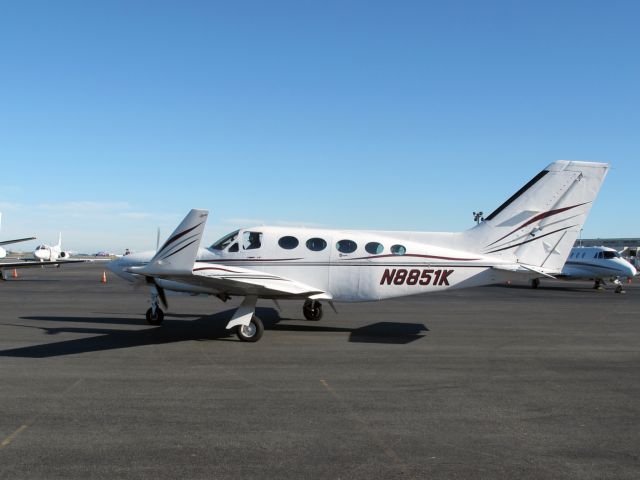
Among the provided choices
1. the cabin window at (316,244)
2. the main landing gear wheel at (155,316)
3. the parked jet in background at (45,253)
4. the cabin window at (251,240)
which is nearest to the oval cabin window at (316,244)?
the cabin window at (316,244)

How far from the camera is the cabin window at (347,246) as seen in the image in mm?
13891

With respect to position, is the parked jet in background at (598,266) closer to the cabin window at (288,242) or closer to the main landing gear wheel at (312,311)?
the main landing gear wheel at (312,311)

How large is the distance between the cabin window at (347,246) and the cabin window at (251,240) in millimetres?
2055

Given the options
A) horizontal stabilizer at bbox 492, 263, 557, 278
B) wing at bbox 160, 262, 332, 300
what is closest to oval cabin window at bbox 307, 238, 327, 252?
wing at bbox 160, 262, 332, 300

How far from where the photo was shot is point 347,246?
13.9m

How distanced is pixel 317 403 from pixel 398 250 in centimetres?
704

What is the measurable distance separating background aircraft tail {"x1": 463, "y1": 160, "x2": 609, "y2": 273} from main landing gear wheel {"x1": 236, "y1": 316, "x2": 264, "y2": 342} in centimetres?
579

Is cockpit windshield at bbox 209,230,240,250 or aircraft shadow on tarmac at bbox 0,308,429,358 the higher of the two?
cockpit windshield at bbox 209,230,240,250

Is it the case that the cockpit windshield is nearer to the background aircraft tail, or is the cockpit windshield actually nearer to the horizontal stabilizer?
the background aircraft tail

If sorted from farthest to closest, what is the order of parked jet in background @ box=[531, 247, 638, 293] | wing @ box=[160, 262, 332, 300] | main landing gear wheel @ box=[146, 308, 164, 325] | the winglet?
parked jet in background @ box=[531, 247, 638, 293], main landing gear wheel @ box=[146, 308, 164, 325], wing @ box=[160, 262, 332, 300], the winglet

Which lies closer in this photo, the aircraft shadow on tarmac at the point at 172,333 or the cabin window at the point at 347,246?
the aircraft shadow on tarmac at the point at 172,333

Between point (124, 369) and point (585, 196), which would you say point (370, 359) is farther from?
point (585, 196)

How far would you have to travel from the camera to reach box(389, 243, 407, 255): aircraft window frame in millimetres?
13789

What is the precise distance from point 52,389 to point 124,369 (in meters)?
1.58
